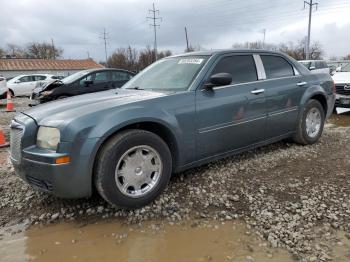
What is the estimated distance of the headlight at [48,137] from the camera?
3.25 meters

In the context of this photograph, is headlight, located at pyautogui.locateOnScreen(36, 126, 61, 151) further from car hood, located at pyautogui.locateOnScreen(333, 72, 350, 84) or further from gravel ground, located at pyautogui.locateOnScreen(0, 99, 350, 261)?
car hood, located at pyautogui.locateOnScreen(333, 72, 350, 84)

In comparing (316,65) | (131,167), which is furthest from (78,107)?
(316,65)

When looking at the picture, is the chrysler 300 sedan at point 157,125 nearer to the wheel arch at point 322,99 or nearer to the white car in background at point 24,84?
the wheel arch at point 322,99

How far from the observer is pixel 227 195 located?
12.9ft

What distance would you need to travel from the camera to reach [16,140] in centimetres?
362

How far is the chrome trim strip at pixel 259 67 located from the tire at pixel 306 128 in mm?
1078

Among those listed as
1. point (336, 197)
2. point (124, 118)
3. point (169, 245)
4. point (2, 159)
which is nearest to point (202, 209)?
point (169, 245)

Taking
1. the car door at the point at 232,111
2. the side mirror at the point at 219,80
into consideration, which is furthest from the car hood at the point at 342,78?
the side mirror at the point at 219,80

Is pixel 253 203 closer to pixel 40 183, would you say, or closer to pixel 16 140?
pixel 40 183

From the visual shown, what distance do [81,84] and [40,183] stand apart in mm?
9143

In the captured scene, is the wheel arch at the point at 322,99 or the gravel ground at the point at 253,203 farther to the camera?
the wheel arch at the point at 322,99

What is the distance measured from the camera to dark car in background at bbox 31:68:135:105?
38.2 feet

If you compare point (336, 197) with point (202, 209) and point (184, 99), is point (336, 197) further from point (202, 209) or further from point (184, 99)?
point (184, 99)

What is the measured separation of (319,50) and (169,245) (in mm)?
80062
